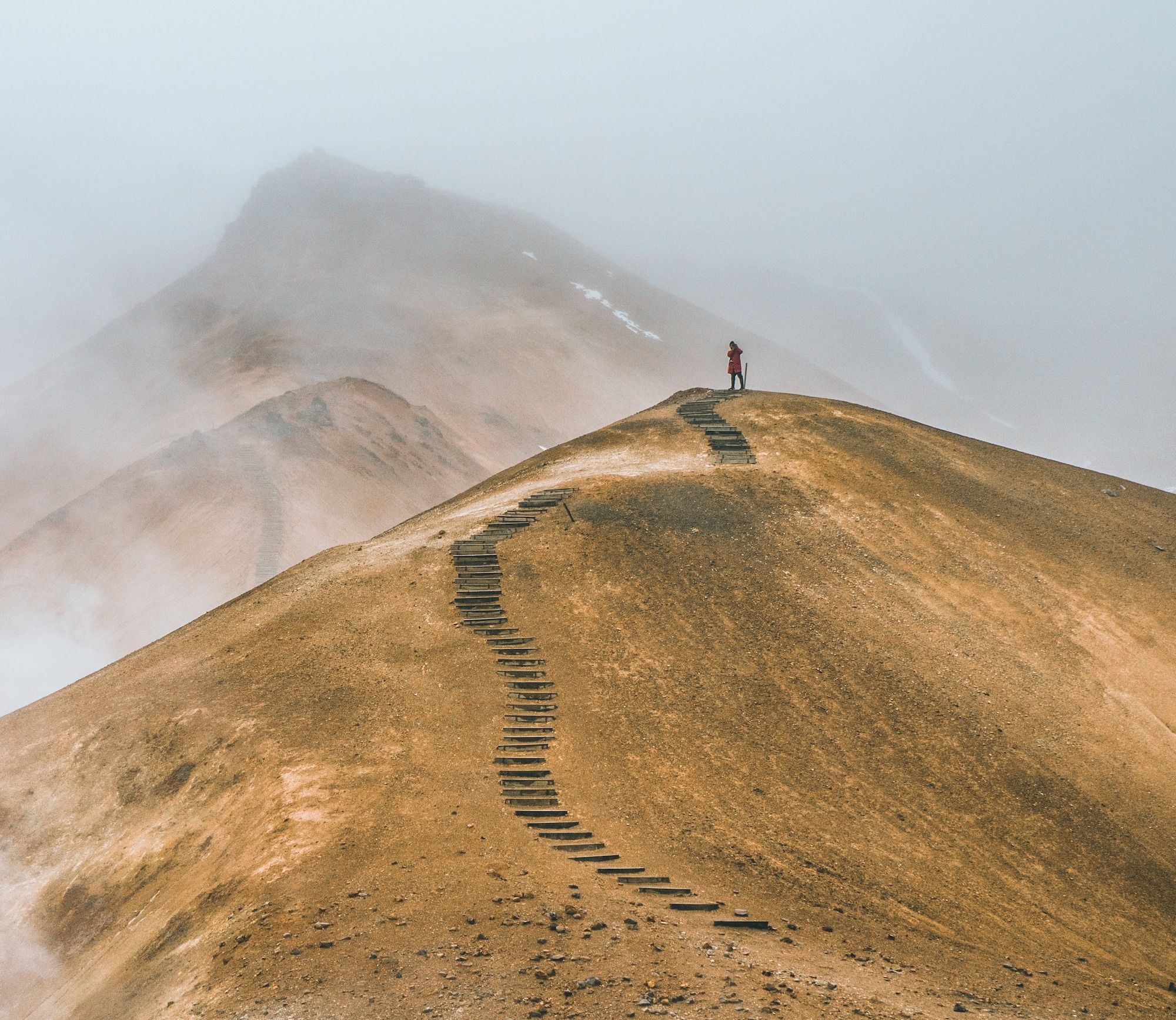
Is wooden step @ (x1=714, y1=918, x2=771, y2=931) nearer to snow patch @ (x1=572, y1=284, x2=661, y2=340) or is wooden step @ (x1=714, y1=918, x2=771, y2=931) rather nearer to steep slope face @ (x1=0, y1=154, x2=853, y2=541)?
steep slope face @ (x1=0, y1=154, x2=853, y2=541)

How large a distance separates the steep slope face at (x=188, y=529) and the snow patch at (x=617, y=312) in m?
68.5

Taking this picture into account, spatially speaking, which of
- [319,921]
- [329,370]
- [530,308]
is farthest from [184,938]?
[530,308]

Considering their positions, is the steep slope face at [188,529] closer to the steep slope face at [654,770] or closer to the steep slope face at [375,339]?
the steep slope face at [375,339]

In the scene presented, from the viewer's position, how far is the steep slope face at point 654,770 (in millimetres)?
13914

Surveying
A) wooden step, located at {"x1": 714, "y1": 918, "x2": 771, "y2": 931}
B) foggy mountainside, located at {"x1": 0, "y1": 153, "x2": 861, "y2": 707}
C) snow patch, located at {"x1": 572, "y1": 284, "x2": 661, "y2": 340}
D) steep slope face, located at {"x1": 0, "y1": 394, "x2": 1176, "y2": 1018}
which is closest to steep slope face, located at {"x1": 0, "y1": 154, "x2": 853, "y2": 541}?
foggy mountainside, located at {"x1": 0, "y1": 153, "x2": 861, "y2": 707}

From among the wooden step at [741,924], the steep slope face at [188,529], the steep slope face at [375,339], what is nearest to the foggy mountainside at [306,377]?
the steep slope face at [188,529]

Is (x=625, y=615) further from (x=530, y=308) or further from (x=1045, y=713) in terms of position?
(x=530, y=308)

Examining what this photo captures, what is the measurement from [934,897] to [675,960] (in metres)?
6.86

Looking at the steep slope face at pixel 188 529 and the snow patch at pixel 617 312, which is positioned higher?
the snow patch at pixel 617 312

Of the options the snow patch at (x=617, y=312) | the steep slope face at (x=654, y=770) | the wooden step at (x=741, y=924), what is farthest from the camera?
the snow patch at (x=617, y=312)

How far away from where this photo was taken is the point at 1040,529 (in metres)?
30.8

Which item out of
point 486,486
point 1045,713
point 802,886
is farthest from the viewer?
point 486,486

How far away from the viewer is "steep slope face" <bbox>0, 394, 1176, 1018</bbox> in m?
13.9

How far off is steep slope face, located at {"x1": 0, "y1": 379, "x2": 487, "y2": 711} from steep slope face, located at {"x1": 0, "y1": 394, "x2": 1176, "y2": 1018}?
25.9 meters
